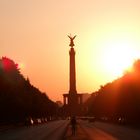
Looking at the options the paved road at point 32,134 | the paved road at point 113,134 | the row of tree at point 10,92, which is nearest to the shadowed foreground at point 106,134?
the paved road at point 113,134

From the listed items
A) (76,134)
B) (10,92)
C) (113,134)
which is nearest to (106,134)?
(113,134)

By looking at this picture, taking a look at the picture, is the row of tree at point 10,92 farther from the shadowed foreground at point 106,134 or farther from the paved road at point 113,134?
the shadowed foreground at point 106,134

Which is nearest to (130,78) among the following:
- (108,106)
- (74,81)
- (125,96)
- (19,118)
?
(125,96)

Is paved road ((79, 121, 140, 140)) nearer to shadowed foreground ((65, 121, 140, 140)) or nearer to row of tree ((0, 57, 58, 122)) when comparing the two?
shadowed foreground ((65, 121, 140, 140))

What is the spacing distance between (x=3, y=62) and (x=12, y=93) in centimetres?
1857

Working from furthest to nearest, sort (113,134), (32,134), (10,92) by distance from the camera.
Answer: (10,92) < (32,134) < (113,134)

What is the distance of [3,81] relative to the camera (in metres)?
103

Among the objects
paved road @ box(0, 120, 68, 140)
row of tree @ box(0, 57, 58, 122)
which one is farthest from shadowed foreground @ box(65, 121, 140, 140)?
row of tree @ box(0, 57, 58, 122)

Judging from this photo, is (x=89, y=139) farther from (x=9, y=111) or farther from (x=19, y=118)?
(x=19, y=118)

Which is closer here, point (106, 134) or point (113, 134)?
point (113, 134)

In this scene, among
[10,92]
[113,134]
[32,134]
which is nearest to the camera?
[113,134]

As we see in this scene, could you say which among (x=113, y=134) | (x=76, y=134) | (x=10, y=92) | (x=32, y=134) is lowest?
(x=113, y=134)

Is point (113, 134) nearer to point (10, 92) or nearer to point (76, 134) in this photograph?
point (76, 134)

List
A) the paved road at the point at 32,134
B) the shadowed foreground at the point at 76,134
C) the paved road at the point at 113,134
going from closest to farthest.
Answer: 1. the paved road at the point at 113,134
2. the shadowed foreground at the point at 76,134
3. the paved road at the point at 32,134
